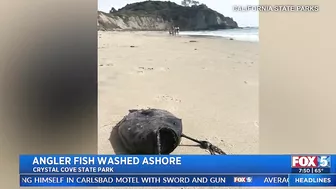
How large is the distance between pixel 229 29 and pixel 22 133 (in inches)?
42.2

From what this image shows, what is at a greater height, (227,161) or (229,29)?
(229,29)

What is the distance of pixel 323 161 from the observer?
6.24 ft

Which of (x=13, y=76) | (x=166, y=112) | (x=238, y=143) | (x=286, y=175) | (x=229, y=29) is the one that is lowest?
(x=286, y=175)

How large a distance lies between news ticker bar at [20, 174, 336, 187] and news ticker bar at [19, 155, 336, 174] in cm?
2

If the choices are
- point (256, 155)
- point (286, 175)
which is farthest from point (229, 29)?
point (286, 175)

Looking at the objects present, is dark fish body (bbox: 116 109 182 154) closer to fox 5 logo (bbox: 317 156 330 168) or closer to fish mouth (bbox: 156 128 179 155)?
fish mouth (bbox: 156 128 179 155)

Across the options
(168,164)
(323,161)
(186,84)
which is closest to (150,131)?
(168,164)

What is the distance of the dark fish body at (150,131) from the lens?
1911 millimetres

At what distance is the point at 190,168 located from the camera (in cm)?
188

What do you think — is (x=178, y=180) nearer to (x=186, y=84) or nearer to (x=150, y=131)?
(x=150, y=131)

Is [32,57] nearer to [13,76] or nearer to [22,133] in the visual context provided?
[13,76]

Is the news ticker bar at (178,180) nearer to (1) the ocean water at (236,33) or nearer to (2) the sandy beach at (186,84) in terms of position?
(2) the sandy beach at (186,84)

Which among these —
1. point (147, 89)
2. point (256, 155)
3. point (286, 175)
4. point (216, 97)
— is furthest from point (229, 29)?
point (286, 175)

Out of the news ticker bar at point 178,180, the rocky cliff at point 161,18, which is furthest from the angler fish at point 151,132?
the rocky cliff at point 161,18
